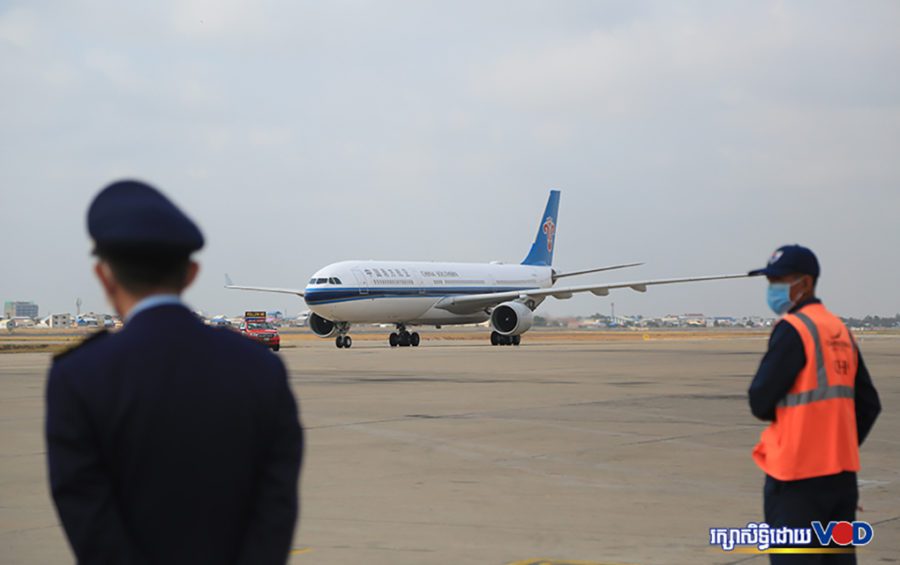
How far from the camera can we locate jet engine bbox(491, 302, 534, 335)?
4334 cm

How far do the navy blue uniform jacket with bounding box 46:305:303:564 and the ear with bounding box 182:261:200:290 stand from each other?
0.08m

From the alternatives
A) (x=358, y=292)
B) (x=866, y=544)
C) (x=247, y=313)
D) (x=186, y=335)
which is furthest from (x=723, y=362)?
(x=186, y=335)

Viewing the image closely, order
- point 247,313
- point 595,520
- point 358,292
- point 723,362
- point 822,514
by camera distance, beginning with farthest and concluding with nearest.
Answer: point 247,313
point 358,292
point 723,362
point 595,520
point 822,514

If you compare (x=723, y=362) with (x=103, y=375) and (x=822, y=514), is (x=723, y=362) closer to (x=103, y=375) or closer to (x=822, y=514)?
(x=822, y=514)

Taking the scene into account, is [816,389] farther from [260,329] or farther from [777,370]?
[260,329]

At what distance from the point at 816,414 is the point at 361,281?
1471 inches

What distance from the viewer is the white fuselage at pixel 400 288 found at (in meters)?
41.2

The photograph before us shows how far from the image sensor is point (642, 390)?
1986 centimetres

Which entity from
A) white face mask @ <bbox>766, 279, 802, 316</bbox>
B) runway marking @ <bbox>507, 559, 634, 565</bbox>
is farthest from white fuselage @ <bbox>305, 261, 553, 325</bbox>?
white face mask @ <bbox>766, 279, 802, 316</bbox>

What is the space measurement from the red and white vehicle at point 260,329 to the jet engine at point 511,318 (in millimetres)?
8763

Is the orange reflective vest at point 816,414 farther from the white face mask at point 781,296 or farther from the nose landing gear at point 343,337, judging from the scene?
the nose landing gear at point 343,337

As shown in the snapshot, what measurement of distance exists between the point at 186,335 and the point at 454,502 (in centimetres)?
614

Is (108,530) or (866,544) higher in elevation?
(108,530)

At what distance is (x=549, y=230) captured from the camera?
55188 mm
